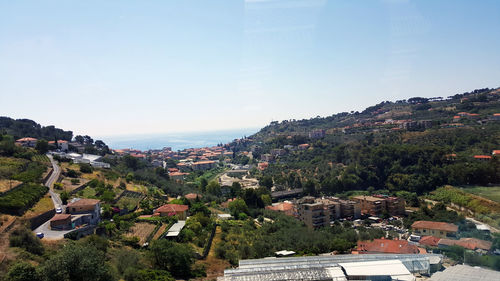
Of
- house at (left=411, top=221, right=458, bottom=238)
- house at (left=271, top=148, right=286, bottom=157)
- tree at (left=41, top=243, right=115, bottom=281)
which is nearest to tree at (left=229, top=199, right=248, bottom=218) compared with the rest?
house at (left=411, top=221, right=458, bottom=238)

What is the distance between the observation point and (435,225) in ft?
70.4

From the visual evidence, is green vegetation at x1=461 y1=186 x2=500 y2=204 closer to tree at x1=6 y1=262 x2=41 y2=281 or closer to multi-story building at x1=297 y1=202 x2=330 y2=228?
multi-story building at x1=297 y1=202 x2=330 y2=228

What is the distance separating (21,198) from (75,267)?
934 centimetres

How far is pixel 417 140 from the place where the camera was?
4381 cm

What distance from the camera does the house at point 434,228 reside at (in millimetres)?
20388

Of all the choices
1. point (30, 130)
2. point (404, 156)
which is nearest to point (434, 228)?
point (404, 156)

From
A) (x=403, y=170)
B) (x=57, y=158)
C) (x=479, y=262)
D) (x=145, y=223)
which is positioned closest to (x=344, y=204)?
(x=403, y=170)

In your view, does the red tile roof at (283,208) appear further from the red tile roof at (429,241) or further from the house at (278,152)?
the house at (278,152)

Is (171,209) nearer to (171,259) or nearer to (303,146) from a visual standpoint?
(171,259)

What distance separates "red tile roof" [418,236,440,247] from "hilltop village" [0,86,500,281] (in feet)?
0.30

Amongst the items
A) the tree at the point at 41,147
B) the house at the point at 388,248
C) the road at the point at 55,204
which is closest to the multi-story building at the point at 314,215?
the house at the point at 388,248

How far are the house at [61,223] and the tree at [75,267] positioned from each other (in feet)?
22.5

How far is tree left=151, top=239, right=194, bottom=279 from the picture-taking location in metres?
13.2

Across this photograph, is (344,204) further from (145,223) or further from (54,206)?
(54,206)
